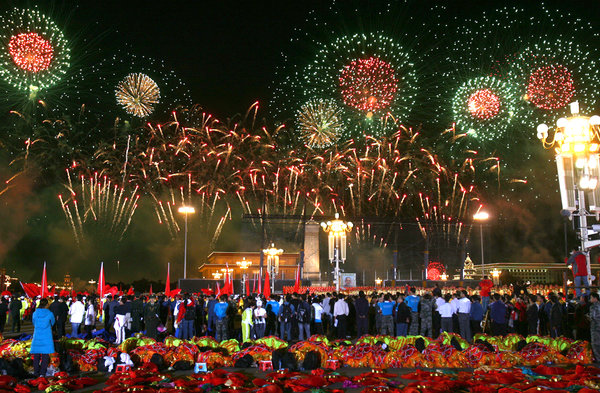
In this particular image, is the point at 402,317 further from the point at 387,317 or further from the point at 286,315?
the point at 286,315

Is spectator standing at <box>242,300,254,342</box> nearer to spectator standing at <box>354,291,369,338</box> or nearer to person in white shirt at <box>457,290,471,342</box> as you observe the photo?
spectator standing at <box>354,291,369,338</box>

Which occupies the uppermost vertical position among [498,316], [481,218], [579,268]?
[481,218]

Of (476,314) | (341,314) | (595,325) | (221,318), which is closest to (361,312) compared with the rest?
(341,314)

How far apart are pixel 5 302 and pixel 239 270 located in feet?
139

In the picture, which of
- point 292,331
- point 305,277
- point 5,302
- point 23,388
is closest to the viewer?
point 23,388

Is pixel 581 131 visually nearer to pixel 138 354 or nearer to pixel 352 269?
pixel 138 354

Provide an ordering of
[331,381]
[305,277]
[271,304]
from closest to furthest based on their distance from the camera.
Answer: [331,381] < [271,304] < [305,277]

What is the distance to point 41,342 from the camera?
32.1 ft

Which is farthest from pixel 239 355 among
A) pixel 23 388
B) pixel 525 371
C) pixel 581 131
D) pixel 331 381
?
pixel 581 131

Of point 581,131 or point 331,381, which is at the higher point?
point 581,131

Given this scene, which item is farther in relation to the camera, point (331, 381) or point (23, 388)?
point (331, 381)

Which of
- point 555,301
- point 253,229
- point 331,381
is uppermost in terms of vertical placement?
point 253,229

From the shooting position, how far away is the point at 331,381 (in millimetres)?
9297

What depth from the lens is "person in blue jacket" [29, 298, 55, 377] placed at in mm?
9797
